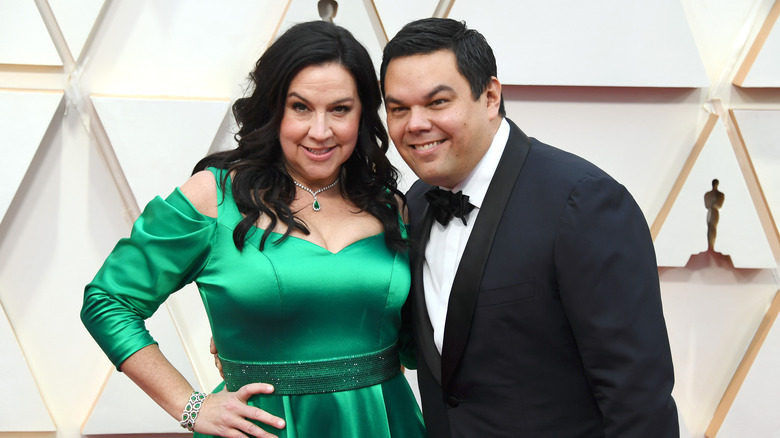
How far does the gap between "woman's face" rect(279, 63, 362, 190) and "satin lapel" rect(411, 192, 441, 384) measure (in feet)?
0.80

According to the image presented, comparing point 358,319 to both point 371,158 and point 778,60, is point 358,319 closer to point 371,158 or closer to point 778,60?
point 371,158

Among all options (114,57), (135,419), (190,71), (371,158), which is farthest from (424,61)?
(135,419)

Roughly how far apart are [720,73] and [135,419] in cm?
222

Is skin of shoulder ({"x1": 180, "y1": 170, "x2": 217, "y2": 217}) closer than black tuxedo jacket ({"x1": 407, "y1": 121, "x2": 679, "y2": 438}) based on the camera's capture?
No

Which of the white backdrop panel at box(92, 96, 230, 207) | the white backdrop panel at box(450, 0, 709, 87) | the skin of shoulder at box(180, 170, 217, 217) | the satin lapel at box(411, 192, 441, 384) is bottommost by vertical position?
the satin lapel at box(411, 192, 441, 384)

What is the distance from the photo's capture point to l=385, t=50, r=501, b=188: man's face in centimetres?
139

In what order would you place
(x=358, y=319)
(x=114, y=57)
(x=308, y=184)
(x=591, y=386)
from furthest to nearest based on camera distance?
(x=114, y=57) → (x=308, y=184) → (x=358, y=319) → (x=591, y=386)

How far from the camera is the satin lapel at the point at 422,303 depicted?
1.46 m

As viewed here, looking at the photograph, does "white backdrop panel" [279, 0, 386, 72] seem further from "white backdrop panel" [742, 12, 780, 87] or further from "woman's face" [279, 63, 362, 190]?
"white backdrop panel" [742, 12, 780, 87]

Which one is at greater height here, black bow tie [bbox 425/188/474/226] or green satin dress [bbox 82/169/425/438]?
black bow tie [bbox 425/188/474/226]

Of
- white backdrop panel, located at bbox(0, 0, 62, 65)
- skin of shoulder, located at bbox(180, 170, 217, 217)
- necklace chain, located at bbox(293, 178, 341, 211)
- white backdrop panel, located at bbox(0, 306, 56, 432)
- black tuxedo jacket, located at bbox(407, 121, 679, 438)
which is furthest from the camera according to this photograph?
white backdrop panel, located at bbox(0, 306, 56, 432)

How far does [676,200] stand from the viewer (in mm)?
2311

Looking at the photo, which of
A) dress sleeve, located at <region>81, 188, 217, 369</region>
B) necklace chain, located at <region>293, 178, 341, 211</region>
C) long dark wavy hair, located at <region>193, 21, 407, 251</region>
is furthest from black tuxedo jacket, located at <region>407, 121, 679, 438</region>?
dress sleeve, located at <region>81, 188, 217, 369</region>

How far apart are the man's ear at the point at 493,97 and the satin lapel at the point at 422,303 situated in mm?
274
